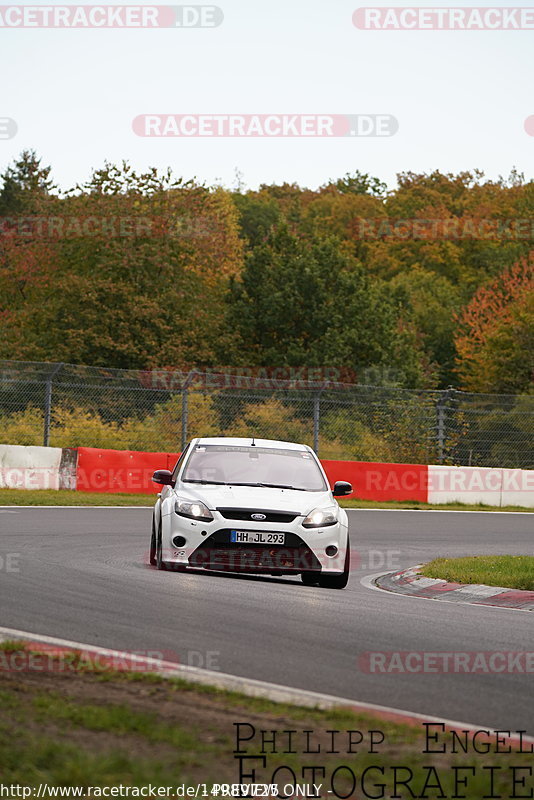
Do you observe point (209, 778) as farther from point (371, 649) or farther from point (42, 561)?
point (42, 561)

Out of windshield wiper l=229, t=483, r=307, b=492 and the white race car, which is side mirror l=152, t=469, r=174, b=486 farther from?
windshield wiper l=229, t=483, r=307, b=492

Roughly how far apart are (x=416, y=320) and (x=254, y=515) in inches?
2653

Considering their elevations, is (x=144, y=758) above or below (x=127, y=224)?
below

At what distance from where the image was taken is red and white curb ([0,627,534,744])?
6.29 metres

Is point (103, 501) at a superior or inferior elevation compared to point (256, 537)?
inferior

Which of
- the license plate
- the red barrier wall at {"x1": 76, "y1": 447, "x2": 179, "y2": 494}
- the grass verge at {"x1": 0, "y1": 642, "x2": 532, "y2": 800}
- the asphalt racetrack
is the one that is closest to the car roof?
the asphalt racetrack

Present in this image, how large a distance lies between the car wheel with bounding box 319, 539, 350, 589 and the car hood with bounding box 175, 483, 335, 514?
667 mm

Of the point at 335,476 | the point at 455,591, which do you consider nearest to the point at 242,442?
the point at 455,591

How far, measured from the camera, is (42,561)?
47.6 ft

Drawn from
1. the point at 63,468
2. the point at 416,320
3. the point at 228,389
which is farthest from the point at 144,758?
the point at 416,320

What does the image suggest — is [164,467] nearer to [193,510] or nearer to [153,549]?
[153,549]

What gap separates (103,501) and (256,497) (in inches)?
527

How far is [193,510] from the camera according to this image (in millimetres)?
13164

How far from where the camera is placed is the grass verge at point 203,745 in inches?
195
